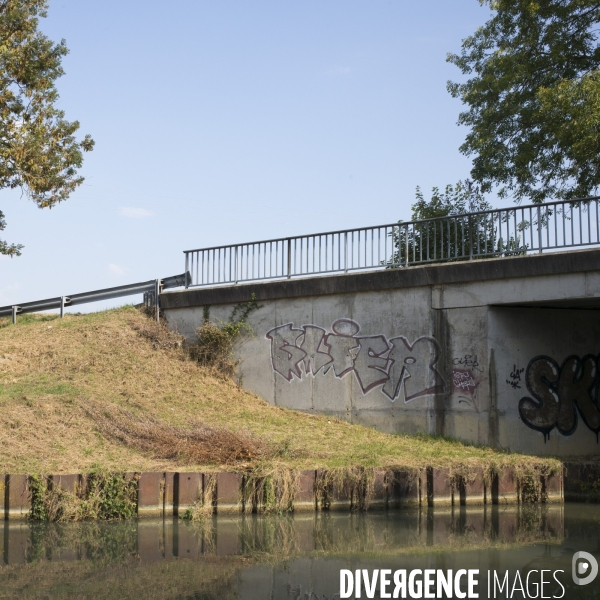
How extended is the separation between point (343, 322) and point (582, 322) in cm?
519

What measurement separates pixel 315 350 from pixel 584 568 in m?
10.5

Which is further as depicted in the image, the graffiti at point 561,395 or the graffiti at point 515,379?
the graffiti at point 561,395

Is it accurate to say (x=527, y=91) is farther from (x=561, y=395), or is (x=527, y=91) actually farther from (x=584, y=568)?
(x=584, y=568)

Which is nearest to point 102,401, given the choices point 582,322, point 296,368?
point 296,368

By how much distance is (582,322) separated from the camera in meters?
19.0

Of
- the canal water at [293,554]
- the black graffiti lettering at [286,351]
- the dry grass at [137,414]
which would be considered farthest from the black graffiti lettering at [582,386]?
the black graffiti lettering at [286,351]

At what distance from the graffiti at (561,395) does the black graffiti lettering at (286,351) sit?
17.3ft

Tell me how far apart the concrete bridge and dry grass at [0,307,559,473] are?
67cm

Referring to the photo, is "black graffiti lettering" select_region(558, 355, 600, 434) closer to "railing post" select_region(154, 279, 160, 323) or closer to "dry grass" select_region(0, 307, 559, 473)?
"dry grass" select_region(0, 307, 559, 473)

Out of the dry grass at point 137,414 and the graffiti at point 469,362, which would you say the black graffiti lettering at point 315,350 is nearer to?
the dry grass at point 137,414

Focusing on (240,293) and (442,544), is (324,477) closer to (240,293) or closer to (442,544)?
(442,544)

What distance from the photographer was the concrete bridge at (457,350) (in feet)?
57.3

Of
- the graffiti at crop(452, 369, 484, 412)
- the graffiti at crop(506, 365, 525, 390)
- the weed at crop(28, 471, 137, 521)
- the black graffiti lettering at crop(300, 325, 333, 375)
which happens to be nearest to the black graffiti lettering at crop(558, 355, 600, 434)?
the graffiti at crop(506, 365, 525, 390)

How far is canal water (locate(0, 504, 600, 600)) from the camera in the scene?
9266 millimetres
